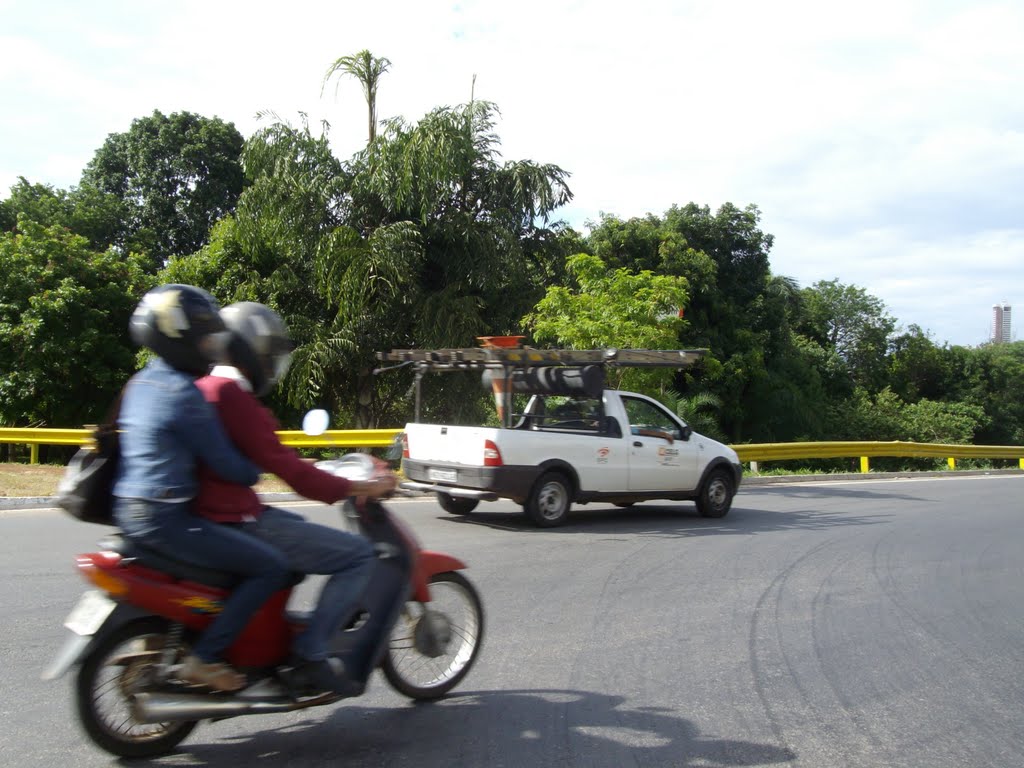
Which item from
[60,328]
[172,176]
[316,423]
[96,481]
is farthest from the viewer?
[172,176]

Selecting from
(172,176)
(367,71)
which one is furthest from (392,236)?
(172,176)

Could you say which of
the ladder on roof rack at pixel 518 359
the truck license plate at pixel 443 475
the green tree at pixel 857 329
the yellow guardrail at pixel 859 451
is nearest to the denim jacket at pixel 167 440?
the ladder on roof rack at pixel 518 359

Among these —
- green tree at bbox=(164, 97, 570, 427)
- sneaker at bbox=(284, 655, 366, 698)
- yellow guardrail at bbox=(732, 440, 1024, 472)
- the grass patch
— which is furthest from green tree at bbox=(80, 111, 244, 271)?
sneaker at bbox=(284, 655, 366, 698)

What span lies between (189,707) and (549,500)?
736 cm

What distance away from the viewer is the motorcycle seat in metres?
3.51

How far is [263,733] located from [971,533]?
10.1 metres

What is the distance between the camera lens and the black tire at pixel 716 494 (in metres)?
12.1

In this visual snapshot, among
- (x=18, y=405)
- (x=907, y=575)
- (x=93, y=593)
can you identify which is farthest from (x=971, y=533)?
(x=18, y=405)

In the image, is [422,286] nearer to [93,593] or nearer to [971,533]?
[971,533]

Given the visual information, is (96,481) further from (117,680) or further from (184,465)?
(117,680)

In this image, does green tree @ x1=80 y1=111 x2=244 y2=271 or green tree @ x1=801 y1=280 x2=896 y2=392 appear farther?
green tree @ x1=801 y1=280 x2=896 y2=392

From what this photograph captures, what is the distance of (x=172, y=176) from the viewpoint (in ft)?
118

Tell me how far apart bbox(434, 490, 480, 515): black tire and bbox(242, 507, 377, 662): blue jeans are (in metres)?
7.48

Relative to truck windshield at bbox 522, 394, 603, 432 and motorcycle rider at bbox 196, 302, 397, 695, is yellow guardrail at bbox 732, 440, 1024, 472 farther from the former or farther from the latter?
motorcycle rider at bbox 196, 302, 397, 695
